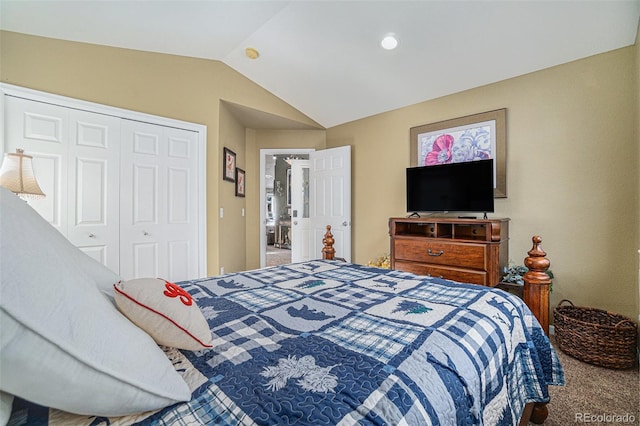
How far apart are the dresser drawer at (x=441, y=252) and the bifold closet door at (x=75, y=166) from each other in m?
2.86

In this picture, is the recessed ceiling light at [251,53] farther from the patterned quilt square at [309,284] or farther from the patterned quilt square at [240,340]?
the patterned quilt square at [240,340]

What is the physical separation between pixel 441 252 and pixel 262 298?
206 centimetres

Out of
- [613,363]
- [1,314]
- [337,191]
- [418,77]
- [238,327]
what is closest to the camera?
[1,314]

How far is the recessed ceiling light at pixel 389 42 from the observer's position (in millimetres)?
2680

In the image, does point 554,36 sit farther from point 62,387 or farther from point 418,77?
point 62,387

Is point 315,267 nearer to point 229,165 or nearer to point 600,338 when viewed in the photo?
point 600,338

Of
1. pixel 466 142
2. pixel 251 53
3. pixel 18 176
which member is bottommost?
pixel 18 176

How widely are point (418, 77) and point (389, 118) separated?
726 mm

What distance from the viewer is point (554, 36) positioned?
238 centimetres

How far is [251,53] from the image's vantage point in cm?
319

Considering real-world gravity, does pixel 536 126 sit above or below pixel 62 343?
above

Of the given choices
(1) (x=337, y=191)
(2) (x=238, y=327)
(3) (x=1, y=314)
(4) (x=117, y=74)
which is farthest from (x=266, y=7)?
(3) (x=1, y=314)

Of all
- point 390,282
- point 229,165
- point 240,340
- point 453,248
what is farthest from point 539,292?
point 229,165

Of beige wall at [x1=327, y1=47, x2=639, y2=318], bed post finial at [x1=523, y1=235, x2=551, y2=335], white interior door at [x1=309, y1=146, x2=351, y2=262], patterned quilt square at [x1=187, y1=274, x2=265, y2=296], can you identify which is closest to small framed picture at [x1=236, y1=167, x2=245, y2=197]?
white interior door at [x1=309, y1=146, x2=351, y2=262]
